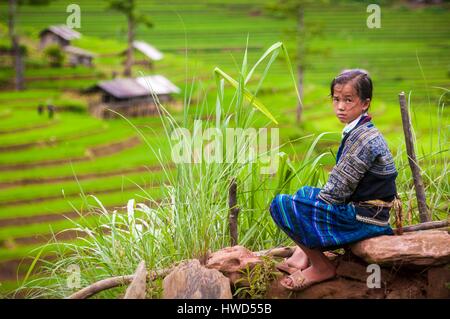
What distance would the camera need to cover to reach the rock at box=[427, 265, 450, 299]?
2264 millimetres

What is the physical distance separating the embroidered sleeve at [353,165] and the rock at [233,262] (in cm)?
32

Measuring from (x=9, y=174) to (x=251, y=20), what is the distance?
21254mm

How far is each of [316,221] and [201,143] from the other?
528 mm

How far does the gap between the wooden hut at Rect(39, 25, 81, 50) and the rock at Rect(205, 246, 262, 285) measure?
27477mm

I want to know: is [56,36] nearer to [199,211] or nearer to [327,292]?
[199,211]

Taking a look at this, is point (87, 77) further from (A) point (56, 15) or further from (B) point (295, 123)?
(A) point (56, 15)

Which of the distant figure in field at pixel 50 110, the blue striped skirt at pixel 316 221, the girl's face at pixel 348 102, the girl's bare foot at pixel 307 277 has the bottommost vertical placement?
the girl's bare foot at pixel 307 277

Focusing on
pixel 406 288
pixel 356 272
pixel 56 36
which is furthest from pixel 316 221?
pixel 56 36

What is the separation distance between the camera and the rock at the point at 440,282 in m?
2.26

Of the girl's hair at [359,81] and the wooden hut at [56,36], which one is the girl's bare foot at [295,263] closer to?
the girl's hair at [359,81]

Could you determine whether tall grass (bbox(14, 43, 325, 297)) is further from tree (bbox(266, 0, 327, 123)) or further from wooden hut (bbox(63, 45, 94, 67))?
wooden hut (bbox(63, 45, 94, 67))

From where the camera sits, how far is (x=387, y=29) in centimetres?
3406

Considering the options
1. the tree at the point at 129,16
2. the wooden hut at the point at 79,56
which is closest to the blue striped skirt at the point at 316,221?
the tree at the point at 129,16
